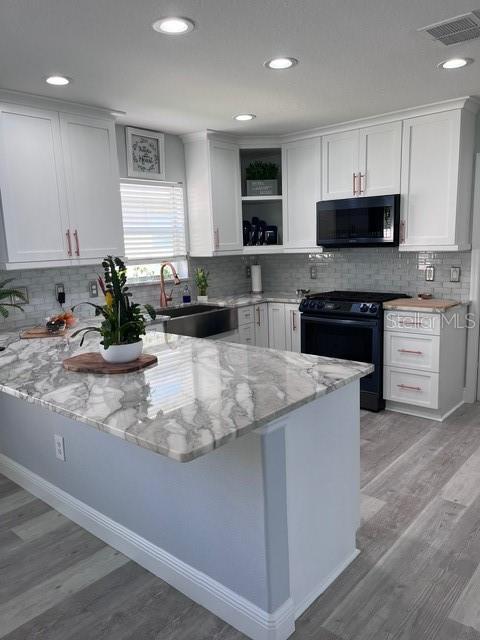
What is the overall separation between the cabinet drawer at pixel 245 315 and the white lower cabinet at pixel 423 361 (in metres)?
1.24

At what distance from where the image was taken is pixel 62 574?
7.31 ft

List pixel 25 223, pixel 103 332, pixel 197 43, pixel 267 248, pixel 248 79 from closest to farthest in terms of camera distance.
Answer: pixel 103 332, pixel 197 43, pixel 248 79, pixel 25 223, pixel 267 248

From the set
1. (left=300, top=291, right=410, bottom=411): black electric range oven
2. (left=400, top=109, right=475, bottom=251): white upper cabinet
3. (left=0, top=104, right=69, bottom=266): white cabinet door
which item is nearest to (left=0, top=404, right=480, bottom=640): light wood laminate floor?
(left=300, top=291, right=410, bottom=411): black electric range oven

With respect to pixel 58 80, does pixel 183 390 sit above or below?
below

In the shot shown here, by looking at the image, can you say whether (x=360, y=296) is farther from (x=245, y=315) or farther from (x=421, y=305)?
(x=245, y=315)

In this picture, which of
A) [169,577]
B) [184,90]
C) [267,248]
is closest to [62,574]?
[169,577]

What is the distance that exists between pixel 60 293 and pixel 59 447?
58.2 inches

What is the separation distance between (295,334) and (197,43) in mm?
2713

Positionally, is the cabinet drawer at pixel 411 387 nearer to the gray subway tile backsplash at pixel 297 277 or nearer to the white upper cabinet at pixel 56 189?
the gray subway tile backsplash at pixel 297 277

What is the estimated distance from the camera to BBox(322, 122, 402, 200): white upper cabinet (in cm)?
402

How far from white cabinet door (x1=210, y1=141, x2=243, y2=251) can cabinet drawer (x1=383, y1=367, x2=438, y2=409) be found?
186cm

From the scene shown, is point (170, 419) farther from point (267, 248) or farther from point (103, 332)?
point (267, 248)

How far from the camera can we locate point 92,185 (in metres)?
3.58

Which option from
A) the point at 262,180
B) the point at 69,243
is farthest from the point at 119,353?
the point at 262,180
